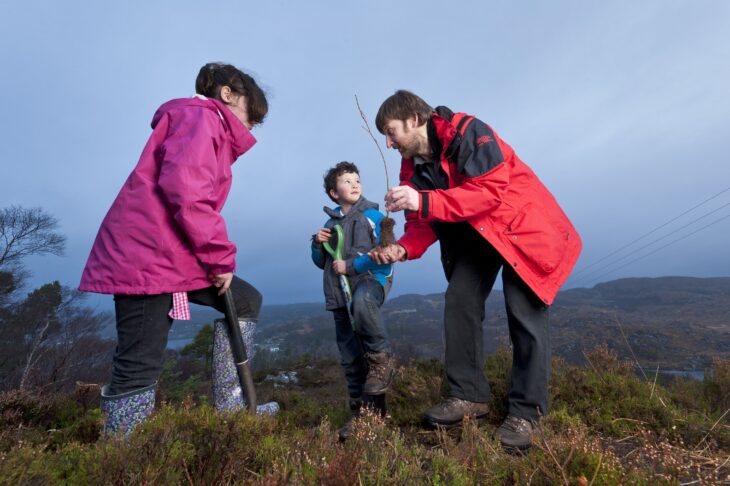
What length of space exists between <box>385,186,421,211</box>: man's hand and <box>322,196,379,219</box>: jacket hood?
6.11 ft

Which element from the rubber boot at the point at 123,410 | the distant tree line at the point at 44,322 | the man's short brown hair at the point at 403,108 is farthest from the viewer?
the distant tree line at the point at 44,322

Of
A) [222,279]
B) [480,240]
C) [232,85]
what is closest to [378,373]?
[480,240]

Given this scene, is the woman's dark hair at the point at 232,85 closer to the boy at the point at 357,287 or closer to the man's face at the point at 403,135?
the man's face at the point at 403,135

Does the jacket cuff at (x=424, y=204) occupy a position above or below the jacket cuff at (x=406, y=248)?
above

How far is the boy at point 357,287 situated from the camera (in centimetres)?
352

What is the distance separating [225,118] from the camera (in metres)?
2.62

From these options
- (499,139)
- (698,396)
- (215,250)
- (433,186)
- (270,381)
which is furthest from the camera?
(270,381)

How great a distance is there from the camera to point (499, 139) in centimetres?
279

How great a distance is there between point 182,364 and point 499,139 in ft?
83.7

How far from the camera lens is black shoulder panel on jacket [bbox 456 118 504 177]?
2602mm

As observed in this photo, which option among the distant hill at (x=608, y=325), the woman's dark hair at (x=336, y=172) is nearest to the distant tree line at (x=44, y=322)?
the distant hill at (x=608, y=325)

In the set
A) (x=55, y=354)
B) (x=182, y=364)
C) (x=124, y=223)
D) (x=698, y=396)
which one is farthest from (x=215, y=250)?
(x=182, y=364)

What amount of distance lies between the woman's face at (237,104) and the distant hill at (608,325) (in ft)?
14.7

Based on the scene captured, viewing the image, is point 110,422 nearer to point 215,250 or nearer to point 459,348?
point 215,250
